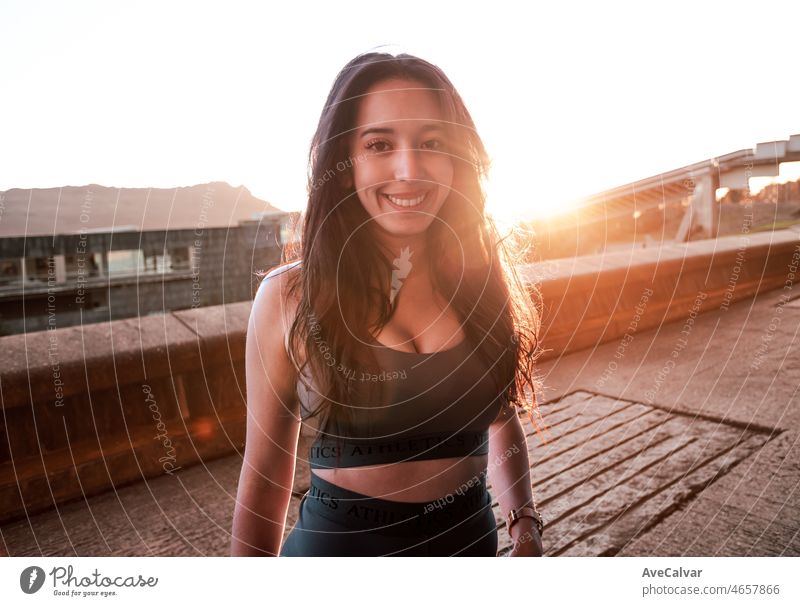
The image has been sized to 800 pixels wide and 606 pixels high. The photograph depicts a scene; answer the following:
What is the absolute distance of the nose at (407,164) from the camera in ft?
3.14

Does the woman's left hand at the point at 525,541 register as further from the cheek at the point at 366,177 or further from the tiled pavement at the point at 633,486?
the cheek at the point at 366,177

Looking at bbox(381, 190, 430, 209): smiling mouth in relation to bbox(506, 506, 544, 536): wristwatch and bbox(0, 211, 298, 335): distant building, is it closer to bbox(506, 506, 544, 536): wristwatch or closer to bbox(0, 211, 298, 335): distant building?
bbox(506, 506, 544, 536): wristwatch

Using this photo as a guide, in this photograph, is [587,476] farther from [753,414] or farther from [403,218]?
[403,218]

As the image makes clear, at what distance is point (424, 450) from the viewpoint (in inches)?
38.6

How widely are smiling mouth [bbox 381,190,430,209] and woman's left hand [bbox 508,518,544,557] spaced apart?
748mm

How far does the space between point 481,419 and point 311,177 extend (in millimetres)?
597

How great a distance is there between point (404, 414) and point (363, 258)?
33cm

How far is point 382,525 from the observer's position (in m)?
0.97

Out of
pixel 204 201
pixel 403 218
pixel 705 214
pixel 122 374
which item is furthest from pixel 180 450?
pixel 705 214

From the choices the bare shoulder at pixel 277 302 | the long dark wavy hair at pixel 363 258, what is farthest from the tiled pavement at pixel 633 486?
the bare shoulder at pixel 277 302

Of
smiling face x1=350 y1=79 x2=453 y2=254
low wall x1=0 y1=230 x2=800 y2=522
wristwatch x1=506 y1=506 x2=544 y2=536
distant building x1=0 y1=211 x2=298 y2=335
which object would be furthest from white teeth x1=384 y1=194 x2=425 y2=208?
distant building x1=0 y1=211 x2=298 y2=335

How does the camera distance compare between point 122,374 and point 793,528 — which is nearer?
point 793,528

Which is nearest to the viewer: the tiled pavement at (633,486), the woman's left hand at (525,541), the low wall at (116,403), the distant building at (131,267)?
the woman's left hand at (525,541)

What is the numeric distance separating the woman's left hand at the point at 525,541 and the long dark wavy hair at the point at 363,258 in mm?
274
